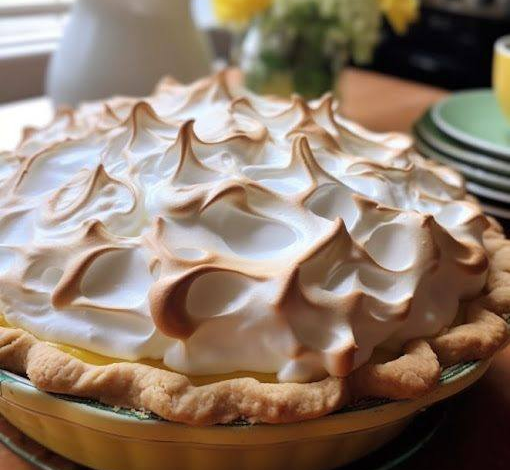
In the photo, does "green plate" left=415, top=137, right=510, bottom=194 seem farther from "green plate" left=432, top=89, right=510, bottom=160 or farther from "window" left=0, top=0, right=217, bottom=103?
"window" left=0, top=0, right=217, bottom=103

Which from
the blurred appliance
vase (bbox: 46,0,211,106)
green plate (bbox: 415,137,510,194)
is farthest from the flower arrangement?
the blurred appliance

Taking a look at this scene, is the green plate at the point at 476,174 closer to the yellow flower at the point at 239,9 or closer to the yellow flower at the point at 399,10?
the yellow flower at the point at 399,10

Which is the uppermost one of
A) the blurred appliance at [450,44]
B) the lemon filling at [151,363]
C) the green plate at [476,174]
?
the lemon filling at [151,363]

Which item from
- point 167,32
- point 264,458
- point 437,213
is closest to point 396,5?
point 167,32

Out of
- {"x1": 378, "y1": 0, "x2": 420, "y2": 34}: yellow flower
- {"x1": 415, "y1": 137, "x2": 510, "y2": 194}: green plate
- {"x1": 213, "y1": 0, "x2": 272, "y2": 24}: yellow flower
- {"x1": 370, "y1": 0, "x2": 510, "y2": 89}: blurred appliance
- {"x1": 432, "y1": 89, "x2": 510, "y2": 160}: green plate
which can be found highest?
{"x1": 378, "y1": 0, "x2": 420, "y2": 34}: yellow flower

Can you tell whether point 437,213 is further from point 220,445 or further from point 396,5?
point 396,5

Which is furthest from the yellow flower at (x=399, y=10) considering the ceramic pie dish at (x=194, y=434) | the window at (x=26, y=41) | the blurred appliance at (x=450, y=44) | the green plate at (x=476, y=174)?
the blurred appliance at (x=450, y=44)
